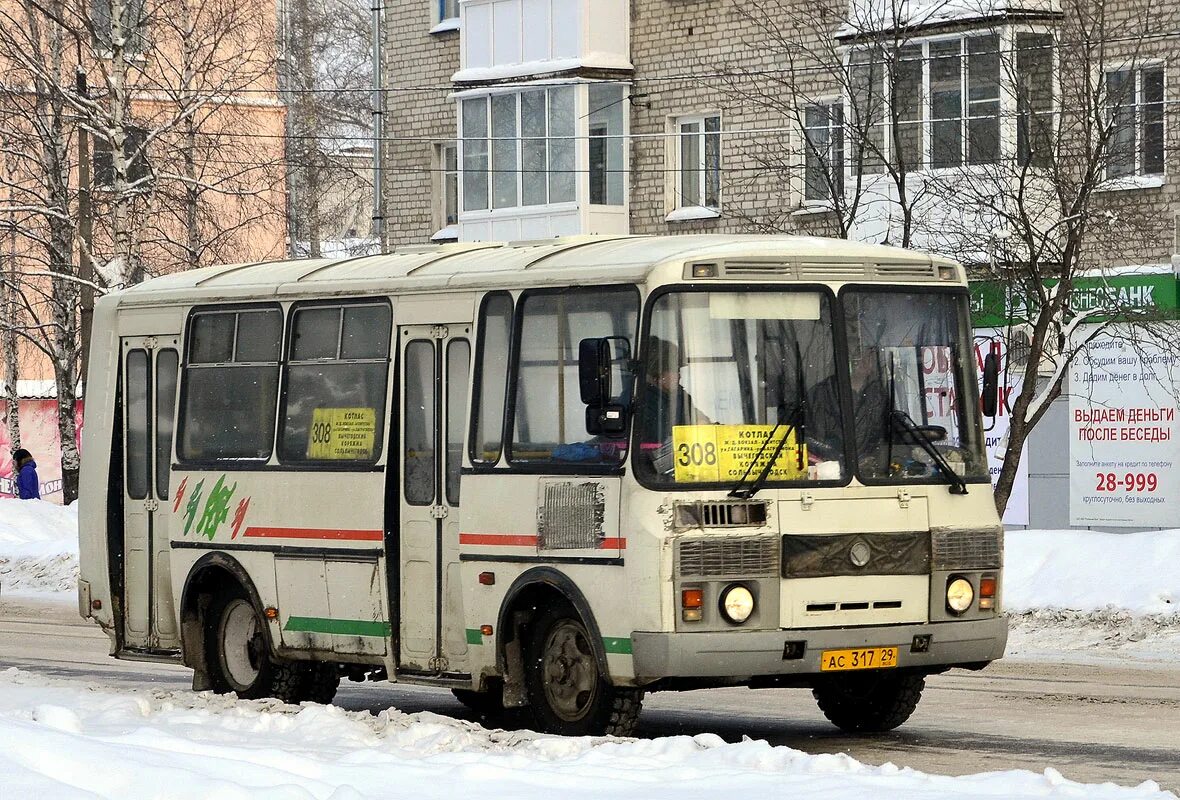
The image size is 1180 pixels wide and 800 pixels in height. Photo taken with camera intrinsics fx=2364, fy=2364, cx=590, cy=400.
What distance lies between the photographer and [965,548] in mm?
11930

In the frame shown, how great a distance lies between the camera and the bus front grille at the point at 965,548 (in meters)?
11.8

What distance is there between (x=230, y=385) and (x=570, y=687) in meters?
3.77

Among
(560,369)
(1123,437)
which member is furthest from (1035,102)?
(560,369)

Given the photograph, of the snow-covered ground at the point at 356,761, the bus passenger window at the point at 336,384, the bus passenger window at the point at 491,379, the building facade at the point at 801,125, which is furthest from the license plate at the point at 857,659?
the building facade at the point at 801,125

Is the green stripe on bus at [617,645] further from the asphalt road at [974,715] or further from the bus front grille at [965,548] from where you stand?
the bus front grille at [965,548]

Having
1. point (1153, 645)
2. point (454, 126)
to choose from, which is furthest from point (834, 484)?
point (454, 126)

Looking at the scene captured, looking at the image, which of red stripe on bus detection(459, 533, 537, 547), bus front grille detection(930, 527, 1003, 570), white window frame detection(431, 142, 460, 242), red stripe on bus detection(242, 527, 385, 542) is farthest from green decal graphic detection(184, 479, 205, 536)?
white window frame detection(431, 142, 460, 242)

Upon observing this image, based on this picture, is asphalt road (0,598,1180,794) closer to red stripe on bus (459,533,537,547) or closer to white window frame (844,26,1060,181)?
red stripe on bus (459,533,537,547)

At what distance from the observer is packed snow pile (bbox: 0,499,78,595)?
2850 cm

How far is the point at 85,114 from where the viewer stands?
32750 millimetres

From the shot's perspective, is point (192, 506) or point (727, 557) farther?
point (192, 506)

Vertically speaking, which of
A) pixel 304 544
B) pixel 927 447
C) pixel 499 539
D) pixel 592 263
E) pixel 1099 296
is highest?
pixel 1099 296

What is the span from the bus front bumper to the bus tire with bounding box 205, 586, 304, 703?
3.70 metres

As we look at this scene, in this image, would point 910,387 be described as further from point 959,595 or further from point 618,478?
point 618,478
